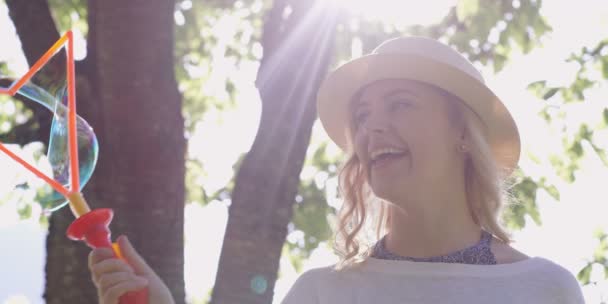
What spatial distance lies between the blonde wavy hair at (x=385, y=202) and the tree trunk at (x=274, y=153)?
81 cm

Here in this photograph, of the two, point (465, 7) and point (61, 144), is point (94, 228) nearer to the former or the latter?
point (61, 144)

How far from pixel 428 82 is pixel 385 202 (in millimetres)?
445

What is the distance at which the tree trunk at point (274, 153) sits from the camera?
3.90 m

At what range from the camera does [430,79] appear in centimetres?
300

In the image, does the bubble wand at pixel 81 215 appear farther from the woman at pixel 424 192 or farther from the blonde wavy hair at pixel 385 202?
the blonde wavy hair at pixel 385 202

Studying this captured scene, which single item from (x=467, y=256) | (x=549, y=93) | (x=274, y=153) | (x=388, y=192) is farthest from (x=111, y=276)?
(x=549, y=93)

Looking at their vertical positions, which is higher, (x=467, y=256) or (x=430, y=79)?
(x=430, y=79)

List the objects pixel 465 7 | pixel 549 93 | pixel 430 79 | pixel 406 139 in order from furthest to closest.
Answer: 1. pixel 549 93
2. pixel 465 7
3. pixel 430 79
4. pixel 406 139

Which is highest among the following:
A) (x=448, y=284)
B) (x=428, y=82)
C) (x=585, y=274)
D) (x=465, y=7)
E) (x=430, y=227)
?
(x=465, y=7)

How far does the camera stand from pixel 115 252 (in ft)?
7.55

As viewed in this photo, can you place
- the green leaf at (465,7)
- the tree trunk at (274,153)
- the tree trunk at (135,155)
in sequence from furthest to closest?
the green leaf at (465,7)
the tree trunk at (274,153)
the tree trunk at (135,155)

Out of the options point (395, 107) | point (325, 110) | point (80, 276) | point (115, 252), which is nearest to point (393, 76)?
point (395, 107)

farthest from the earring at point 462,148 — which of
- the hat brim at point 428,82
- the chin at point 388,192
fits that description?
the chin at point 388,192

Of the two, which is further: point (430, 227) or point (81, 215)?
point (430, 227)
